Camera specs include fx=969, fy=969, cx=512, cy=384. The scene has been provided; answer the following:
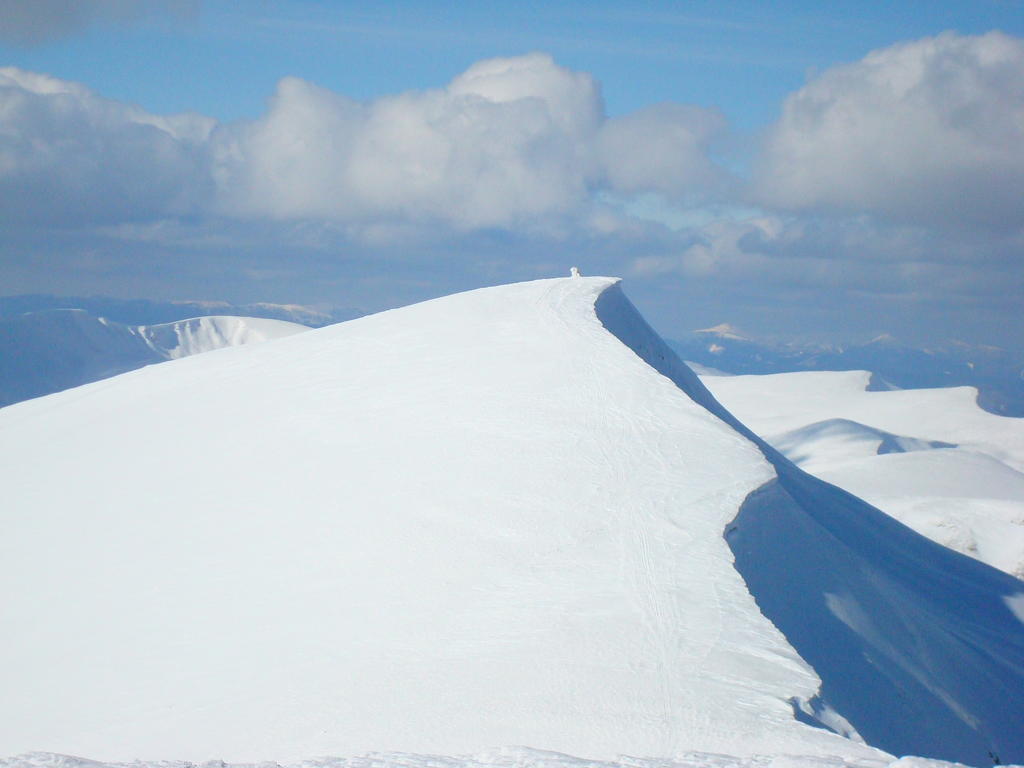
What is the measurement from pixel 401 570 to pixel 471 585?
1.17m

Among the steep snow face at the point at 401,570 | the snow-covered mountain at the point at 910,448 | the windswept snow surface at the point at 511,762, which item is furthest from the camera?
the snow-covered mountain at the point at 910,448

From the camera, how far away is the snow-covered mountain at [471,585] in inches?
412

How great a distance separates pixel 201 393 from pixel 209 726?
15418 mm

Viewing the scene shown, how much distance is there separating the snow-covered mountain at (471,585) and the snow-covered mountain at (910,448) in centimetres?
1310

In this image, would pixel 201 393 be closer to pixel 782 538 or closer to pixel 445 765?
pixel 782 538

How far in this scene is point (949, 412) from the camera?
86.3 metres

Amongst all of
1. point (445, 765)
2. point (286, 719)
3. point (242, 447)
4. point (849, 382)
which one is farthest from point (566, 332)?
point (849, 382)

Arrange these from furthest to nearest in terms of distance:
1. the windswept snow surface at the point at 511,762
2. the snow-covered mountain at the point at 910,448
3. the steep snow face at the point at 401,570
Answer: the snow-covered mountain at the point at 910,448
the steep snow face at the point at 401,570
the windswept snow surface at the point at 511,762

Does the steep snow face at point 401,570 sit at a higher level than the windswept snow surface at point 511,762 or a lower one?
higher

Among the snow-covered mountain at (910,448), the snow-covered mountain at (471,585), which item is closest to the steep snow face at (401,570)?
the snow-covered mountain at (471,585)

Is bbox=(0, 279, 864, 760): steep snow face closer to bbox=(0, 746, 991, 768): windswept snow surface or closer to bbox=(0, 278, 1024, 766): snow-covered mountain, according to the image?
bbox=(0, 278, 1024, 766): snow-covered mountain

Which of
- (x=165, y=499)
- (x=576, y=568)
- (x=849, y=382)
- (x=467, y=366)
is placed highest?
(x=849, y=382)

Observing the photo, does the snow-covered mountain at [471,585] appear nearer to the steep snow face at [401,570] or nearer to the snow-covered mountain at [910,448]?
the steep snow face at [401,570]

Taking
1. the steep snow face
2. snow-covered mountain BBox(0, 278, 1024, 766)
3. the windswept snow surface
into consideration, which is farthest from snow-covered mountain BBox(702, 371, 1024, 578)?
the windswept snow surface
